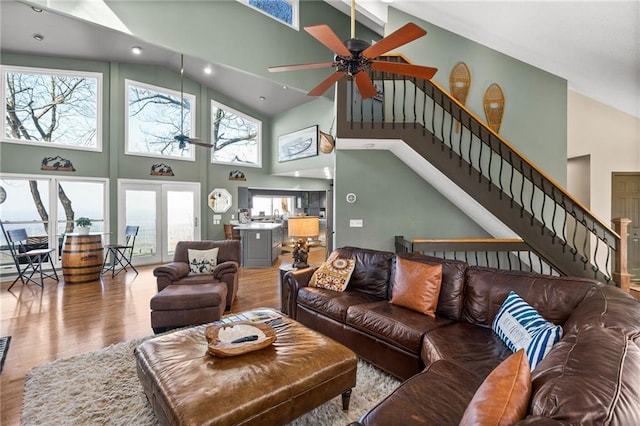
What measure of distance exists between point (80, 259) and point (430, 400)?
583 centimetres

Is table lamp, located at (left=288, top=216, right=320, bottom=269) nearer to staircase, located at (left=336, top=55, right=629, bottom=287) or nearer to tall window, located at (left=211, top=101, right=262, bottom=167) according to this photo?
staircase, located at (left=336, top=55, right=629, bottom=287)

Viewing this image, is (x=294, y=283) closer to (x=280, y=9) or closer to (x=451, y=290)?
(x=451, y=290)

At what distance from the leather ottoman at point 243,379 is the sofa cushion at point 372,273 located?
3.70 feet

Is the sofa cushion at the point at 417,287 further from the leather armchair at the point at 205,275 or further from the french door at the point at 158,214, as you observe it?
the french door at the point at 158,214

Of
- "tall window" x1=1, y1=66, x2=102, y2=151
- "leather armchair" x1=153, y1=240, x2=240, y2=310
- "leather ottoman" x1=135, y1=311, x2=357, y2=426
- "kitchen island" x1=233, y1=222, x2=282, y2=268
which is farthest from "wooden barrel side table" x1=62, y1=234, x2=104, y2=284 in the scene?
"leather ottoman" x1=135, y1=311, x2=357, y2=426

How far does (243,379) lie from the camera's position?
1.47 meters

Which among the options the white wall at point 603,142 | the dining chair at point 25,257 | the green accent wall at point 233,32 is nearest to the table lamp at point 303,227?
the green accent wall at point 233,32

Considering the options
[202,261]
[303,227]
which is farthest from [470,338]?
[202,261]

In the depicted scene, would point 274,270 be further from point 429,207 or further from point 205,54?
point 205,54

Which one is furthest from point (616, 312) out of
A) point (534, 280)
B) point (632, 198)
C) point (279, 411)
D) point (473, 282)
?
point (632, 198)

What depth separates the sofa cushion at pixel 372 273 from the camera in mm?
2883

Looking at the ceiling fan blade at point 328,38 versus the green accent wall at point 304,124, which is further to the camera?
the green accent wall at point 304,124

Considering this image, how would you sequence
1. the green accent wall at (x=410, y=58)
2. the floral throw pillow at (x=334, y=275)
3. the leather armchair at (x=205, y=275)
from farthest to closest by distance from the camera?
the green accent wall at (x=410, y=58)
the leather armchair at (x=205, y=275)
the floral throw pillow at (x=334, y=275)

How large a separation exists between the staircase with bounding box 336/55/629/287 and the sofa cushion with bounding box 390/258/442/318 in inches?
70.0
